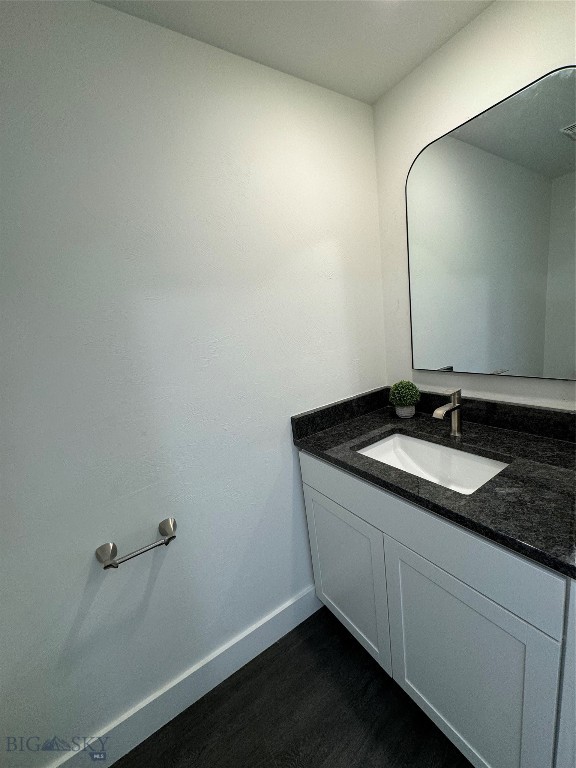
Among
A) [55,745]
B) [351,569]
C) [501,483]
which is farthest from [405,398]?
[55,745]

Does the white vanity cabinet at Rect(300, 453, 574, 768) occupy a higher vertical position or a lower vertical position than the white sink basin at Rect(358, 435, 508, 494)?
lower

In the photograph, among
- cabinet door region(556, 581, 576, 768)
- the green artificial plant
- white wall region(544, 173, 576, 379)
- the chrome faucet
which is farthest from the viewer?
the green artificial plant

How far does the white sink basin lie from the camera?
Result: 1.07 metres

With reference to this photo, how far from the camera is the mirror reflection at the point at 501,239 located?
0.95m

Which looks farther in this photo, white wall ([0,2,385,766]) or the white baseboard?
the white baseboard

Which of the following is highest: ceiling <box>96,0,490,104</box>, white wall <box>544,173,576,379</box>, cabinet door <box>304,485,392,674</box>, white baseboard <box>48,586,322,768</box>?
ceiling <box>96,0,490,104</box>

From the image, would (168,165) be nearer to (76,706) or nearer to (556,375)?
(556,375)

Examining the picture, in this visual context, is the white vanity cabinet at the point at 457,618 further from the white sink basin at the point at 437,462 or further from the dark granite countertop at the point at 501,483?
the white sink basin at the point at 437,462

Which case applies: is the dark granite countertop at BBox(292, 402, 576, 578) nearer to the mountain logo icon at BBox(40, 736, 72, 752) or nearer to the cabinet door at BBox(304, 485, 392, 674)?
the cabinet door at BBox(304, 485, 392, 674)

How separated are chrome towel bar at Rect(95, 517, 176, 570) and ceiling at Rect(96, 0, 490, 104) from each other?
151cm

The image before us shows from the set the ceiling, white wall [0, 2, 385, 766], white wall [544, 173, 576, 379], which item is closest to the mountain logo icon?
white wall [0, 2, 385, 766]

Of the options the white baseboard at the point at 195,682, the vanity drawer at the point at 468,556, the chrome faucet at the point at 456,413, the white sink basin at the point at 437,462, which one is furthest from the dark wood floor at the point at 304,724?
the chrome faucet at the point at 456,413

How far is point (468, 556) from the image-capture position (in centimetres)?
76

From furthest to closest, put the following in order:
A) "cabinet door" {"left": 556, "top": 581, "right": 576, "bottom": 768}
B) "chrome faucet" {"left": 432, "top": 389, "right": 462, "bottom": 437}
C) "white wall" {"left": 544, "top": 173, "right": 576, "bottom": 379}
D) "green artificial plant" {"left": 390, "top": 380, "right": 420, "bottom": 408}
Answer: "green artificial plant" {"left": 390, "top": 380, "right": 420, "bottom": 408}, "chrome faucet" {"left": 432, "top": 389, "right": 462, "bottom": 437}, "white wall" {"left": 544, "top": 173, "right": 576, "bottom": 379}, "cabinet door" {"left": 556, "top": 581, "right": 576, "bottom": 768}
